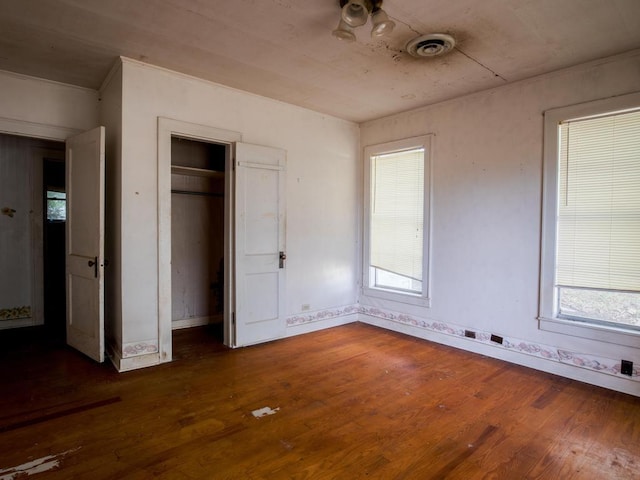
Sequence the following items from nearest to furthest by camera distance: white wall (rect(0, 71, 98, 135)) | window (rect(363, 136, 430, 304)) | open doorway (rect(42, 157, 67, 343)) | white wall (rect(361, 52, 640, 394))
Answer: white wall (rect(361, 52, 640, 394))
white wall (rect(0, 71, 98, 135))
window (rect(363, 136, 430, 304))
open doorway (rect(42, 157, 67, 343))

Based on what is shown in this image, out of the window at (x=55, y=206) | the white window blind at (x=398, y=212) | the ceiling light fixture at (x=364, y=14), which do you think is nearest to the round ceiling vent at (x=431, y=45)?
the ceiling light fixture at (x=364, y=14)

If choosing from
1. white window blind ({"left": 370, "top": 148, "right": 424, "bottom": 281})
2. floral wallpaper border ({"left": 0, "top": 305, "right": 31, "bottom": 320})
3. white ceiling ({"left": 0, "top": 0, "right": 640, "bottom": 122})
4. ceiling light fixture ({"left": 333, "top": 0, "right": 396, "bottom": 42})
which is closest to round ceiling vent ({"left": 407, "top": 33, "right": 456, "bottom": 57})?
white ceiling ({"left": 0, "top": 0, "right": 640, "bottom": 122})

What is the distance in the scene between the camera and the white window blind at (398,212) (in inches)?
180

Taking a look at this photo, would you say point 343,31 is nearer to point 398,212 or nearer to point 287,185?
point 287,185

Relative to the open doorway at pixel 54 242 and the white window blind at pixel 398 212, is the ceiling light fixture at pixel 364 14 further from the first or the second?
the open doorway at pixel 54 242

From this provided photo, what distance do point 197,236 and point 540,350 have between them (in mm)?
4181

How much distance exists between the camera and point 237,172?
395 cm

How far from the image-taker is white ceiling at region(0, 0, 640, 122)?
247cm

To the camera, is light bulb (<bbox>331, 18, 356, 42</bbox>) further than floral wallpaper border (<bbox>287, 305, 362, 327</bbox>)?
No

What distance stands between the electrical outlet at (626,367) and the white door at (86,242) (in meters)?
4.60

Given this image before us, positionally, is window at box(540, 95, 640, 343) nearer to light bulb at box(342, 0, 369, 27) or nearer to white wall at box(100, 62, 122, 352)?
light bulb at box(342, 0, 369, 27)

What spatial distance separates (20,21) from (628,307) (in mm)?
5309

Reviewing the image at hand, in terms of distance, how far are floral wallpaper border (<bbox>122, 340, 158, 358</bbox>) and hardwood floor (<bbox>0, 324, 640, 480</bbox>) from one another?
0.59ft

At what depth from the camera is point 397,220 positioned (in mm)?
4816
